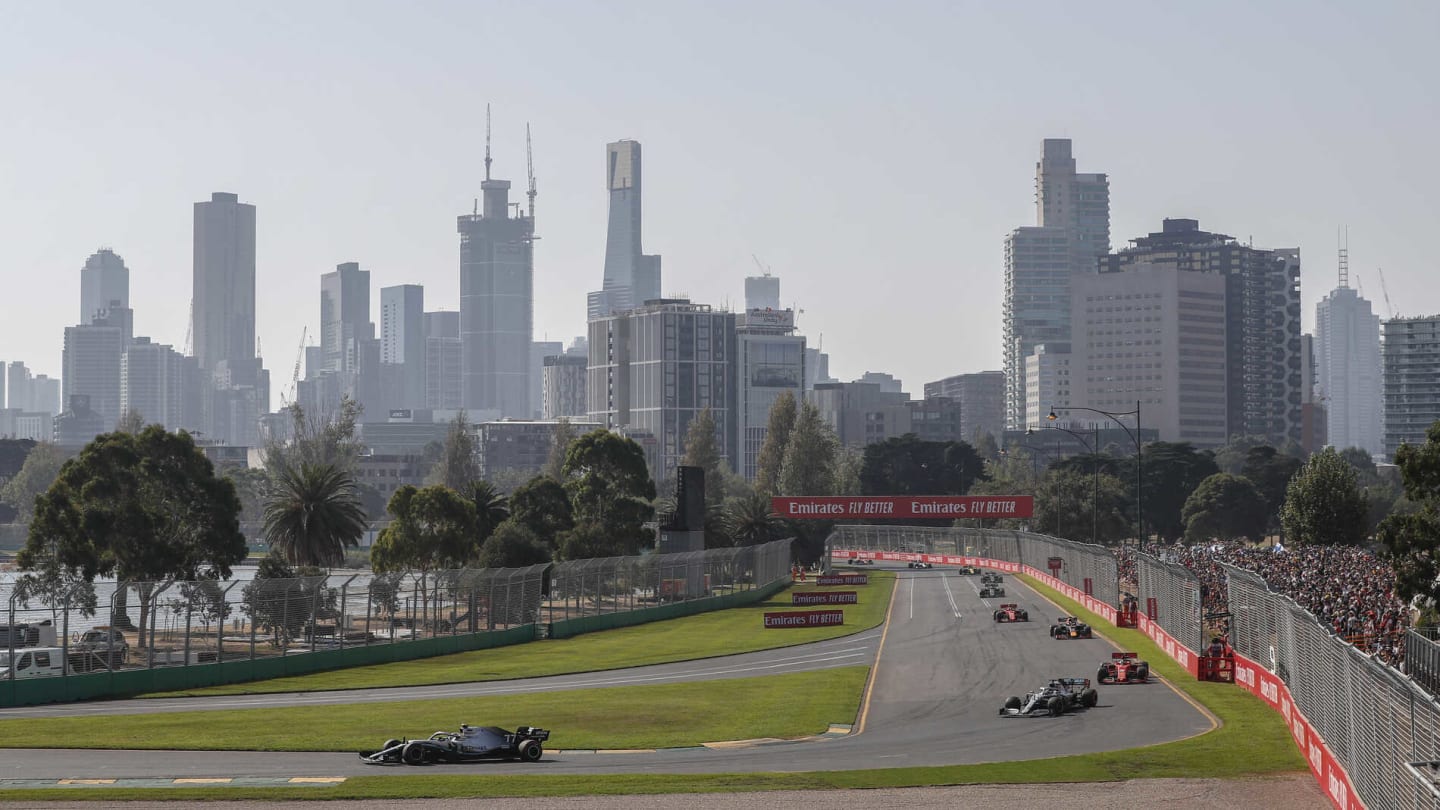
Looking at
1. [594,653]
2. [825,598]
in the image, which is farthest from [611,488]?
[594,653]

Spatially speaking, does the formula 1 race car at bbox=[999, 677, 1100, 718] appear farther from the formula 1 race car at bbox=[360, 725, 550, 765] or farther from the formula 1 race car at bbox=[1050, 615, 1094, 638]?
the formula 1 race car at bbox=[1050, 615, 1094, 638]

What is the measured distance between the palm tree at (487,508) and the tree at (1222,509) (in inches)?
3658

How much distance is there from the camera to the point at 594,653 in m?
70.4

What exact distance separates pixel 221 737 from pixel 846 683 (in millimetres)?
22332

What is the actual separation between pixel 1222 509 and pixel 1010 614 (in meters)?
104

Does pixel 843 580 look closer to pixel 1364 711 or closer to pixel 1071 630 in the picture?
pixel 1071 630

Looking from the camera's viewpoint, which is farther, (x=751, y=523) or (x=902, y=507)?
(x=902, y=507)

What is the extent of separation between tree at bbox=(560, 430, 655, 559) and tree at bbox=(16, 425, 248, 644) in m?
34.7

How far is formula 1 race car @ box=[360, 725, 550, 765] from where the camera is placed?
3734 cm

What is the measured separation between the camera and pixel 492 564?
340ft

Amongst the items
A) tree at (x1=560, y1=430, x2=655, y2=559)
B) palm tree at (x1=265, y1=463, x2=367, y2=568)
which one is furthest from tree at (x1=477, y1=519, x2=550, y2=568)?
palm tree at (x1=265, y1=463, x2=367, y2=568)

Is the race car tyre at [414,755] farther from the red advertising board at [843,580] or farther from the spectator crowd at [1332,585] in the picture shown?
the red advertising board at [843,580]

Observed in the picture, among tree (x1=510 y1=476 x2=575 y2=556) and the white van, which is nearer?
the white van

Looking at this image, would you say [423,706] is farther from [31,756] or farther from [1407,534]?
[1407,534]
